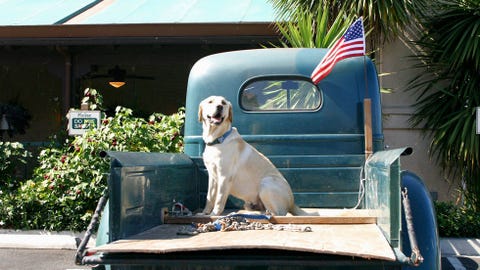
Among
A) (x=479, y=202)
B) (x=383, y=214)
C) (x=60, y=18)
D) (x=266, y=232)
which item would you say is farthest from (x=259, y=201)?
(x=60, y=18)

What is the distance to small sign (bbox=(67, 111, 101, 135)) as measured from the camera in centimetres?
763

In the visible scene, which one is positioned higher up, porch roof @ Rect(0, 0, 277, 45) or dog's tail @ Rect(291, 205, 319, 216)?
porch roof @ Rect(0, 0, 277, 45)

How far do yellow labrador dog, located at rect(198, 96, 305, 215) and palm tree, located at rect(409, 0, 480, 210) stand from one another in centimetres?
540

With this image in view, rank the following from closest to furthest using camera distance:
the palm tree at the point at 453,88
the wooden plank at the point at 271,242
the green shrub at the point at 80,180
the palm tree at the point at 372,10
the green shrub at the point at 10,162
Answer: the wooden plank at the point at 271,242
the green shrub at the point at 80,180
the green shrub at the point at 10,162
the palm tree at the point at 453,88
the palm tree at the point at 372,10

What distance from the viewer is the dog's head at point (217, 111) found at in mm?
4070

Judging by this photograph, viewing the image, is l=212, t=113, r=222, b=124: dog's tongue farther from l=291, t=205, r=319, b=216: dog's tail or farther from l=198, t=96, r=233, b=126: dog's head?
l=291, t=205, r=319, b=216: dog's tail

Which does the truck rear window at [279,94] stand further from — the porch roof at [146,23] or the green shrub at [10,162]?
the porch roof at [146,23]

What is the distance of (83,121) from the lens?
7680mm

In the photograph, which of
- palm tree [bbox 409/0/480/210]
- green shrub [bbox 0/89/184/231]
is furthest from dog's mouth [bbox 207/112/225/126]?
palm tree [bbox 409/0/480/210]

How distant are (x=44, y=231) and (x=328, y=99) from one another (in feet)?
14.5

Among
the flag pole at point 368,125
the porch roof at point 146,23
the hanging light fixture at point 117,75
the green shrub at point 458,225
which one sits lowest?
the green shrub at point 458,225

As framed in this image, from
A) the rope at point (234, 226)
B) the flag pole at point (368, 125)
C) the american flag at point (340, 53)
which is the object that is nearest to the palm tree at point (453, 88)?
the american flag at point (340, 53)

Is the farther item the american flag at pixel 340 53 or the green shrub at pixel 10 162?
the green shrub at pixel 10 162

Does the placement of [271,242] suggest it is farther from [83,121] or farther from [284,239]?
[83,121]
